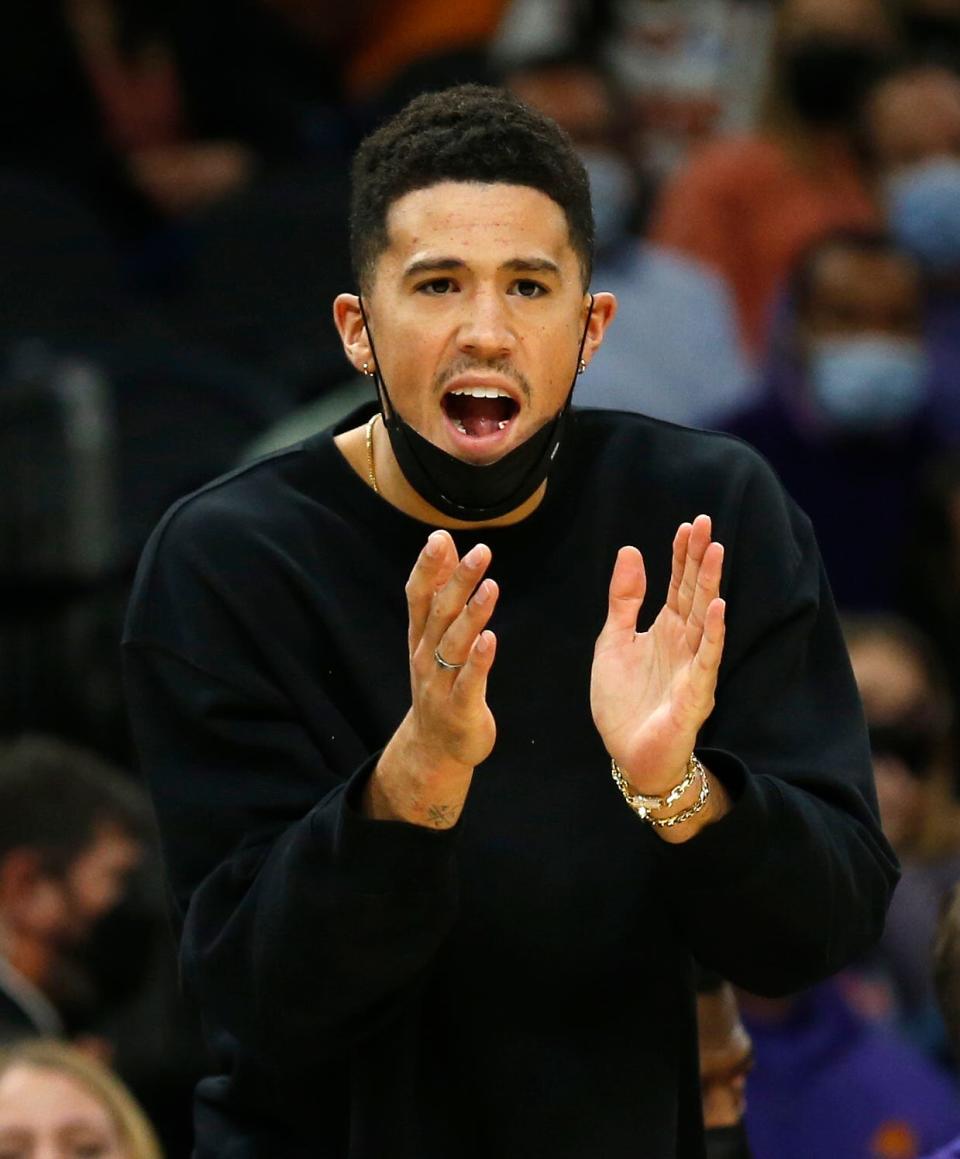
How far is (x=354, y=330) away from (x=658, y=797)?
0.61 metres

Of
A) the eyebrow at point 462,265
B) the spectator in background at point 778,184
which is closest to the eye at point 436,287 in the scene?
the eyebrow at point 462,265

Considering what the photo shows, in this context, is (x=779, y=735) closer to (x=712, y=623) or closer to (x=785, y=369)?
(x=712, y=623)

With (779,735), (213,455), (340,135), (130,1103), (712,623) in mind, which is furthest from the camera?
(340,135)

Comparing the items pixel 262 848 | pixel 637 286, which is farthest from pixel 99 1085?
pixel 637 286

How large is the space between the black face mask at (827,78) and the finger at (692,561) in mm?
5021

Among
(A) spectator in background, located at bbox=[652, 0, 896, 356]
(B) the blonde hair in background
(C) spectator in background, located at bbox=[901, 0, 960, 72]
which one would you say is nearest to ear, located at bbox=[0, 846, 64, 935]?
(B) the blonde hair in background

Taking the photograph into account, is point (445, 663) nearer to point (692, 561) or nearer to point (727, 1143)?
point (692, 561)

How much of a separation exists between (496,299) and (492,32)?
218 inches

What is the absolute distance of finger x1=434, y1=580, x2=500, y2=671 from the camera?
2.29 meters

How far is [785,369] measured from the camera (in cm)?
651

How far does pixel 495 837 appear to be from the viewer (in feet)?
8.44

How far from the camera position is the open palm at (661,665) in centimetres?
239

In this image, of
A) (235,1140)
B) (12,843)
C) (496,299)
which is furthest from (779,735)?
(12,843)

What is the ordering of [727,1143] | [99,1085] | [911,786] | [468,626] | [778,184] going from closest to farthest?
[468,626] < [727,1143] < [99,1085] < [911,786] < [778,184]
